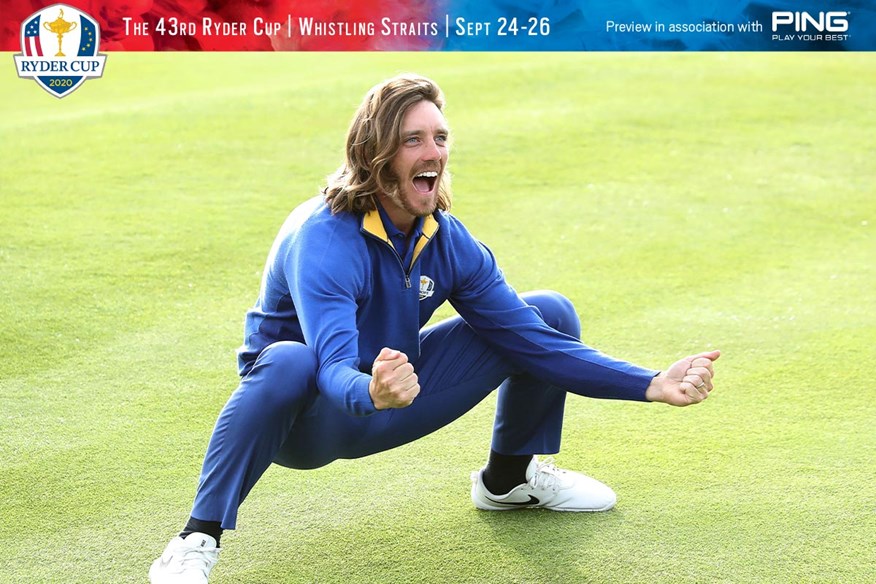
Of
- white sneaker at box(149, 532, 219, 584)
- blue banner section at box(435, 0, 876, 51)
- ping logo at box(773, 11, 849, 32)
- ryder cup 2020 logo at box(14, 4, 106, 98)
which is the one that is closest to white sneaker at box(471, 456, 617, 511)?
white sneaker at box(149, 532, 219, 584)

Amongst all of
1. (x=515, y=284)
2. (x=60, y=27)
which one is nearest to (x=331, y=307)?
(x=515, y=284)

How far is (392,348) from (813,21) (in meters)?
6.57

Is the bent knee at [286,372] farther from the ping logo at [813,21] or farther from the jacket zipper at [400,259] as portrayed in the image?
the ping logo at [813,21]

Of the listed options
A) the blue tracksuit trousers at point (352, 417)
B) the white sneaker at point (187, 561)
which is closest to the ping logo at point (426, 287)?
the blue tracksuit trousers at point (352, 417)

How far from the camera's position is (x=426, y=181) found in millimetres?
3545

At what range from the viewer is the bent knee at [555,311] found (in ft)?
12.4

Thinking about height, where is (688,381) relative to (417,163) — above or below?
below

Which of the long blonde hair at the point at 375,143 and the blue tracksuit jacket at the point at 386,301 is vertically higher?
the long blonde hair at the point at 375,143

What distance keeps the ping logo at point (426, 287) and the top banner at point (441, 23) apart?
4.58 meters

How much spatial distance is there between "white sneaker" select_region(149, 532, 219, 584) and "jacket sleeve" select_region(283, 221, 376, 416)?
0.52 m

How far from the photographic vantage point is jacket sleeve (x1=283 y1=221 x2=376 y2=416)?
3.06m

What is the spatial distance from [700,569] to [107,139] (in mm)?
7171

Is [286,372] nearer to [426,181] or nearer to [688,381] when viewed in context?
[426,181]

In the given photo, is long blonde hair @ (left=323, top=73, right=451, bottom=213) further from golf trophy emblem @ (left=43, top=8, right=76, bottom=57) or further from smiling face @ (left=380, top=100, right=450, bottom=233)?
golf trophy emblem @ (left=43, top=8, right=76, bottom=57)
